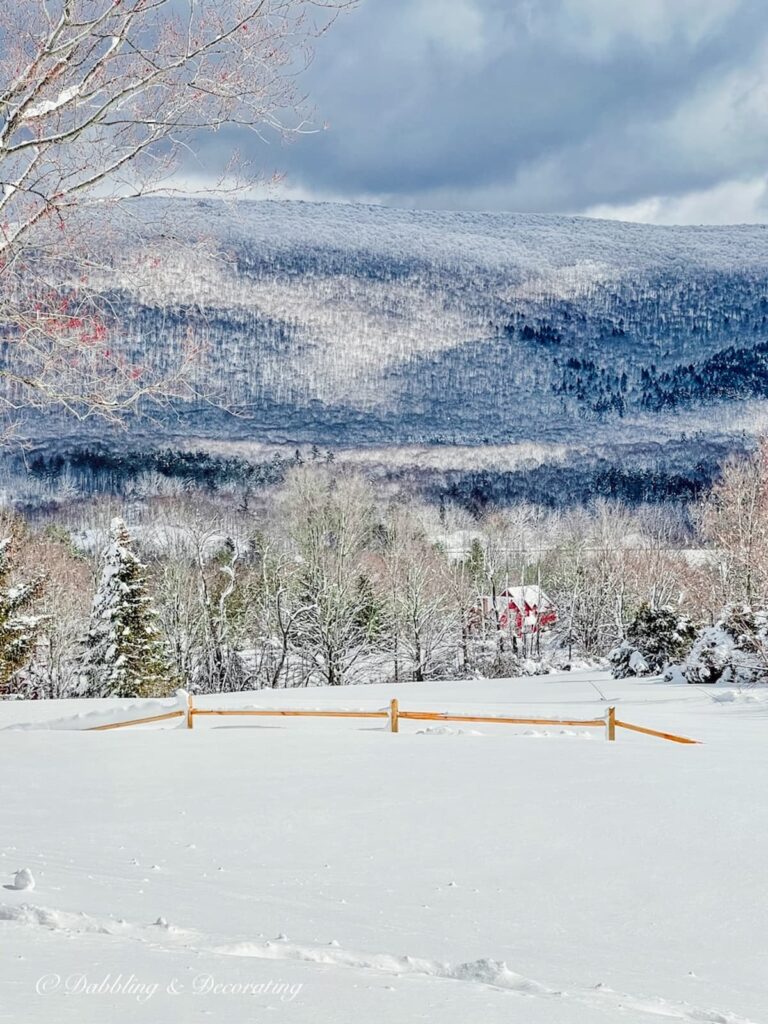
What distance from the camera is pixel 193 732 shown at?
1459 centimetres

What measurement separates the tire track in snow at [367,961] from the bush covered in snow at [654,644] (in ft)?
90.5

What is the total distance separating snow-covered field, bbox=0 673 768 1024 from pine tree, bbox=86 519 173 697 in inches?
742

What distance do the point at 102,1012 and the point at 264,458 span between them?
13739cm

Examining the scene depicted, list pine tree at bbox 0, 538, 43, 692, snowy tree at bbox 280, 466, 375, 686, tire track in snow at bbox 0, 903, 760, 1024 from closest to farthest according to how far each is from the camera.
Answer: tire track in snow at bbox 0, 903, 760, 1024, pine tree at bbox 0, 538, 43, 692, snowy tree at bbox 280, 466, 375, 686

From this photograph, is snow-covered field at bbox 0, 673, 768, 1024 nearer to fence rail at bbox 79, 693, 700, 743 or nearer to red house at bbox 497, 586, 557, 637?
fence rail at bbox 79, 693, 700, 743

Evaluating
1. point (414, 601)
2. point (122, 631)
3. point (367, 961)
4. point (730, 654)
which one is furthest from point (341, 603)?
point (367, 961)

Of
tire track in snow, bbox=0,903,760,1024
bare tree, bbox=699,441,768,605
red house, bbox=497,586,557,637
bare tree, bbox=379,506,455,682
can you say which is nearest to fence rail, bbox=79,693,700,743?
tire track in snow, bbox=0,903,760,1024

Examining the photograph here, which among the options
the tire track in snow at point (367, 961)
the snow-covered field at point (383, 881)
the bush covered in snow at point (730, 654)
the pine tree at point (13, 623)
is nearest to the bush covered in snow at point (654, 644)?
the bush covered in snow at point (730, 654)

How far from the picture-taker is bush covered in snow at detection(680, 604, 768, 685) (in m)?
25.2

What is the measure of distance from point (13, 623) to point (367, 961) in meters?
29.5

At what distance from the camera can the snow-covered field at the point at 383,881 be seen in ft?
13.1

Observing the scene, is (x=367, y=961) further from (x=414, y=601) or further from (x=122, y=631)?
(x=414, y=601)

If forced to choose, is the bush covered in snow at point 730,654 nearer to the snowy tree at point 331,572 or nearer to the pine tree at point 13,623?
the snowy tree at point 331,572

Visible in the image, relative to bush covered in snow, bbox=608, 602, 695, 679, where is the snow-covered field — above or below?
above
